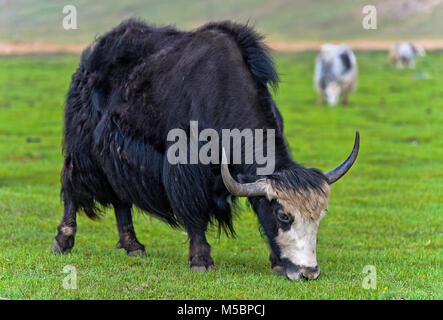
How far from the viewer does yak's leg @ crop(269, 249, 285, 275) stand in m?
4.69

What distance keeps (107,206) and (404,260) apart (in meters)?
2.45

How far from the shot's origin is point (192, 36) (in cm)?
535

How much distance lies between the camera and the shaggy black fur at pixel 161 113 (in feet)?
15.9

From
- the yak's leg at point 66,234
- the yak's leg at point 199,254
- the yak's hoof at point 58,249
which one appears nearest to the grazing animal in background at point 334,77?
the yak's leg at point 66,234

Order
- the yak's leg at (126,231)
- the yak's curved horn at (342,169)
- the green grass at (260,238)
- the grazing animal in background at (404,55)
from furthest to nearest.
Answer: the grazing animal in background at (404,55) < the yak's leg at (126,231) < the yak's curved horn at (342,169) < the green grass at (260,238)

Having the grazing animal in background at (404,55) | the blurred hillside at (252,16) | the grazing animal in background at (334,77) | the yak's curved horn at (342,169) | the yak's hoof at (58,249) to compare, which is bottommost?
the yak's hoof at (58,249)

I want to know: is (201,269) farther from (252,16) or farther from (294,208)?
(252,16)

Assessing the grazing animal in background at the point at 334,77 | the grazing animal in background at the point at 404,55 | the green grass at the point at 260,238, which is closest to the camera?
the green grass at the point at 260,238

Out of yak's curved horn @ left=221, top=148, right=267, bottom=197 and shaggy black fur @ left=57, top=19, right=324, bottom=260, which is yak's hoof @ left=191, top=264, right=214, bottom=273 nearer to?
shaggy black fur @ left=57, top=19, right=324, bottom=260

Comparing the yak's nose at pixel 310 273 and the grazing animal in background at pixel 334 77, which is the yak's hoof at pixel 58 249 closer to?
the yak's nose at pixel 310 273

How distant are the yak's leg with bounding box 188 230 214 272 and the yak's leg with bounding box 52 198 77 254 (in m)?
1.20

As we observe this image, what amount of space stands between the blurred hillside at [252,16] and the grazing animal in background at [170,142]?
66.5 metres
